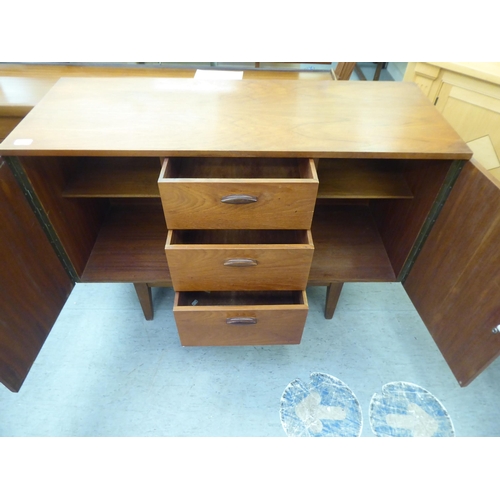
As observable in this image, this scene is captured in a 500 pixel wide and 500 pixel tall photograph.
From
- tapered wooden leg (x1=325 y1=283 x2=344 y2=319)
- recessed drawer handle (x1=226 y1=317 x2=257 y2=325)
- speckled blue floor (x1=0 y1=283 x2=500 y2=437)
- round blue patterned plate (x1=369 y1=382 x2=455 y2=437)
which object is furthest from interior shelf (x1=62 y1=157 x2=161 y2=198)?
round blue patterned plate (x1=369 y1=382 x2=455 y2=437)

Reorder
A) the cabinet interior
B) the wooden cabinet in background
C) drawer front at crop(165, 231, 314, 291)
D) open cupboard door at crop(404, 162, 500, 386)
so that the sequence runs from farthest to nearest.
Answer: the wooden cabinet in background, the cabinet interior, drawer front at crop(165, 231, 314, 291), open cupboard door at crop(404, 162, 500, 386)

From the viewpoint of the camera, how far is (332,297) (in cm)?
110

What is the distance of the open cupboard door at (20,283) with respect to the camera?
2.31 ft

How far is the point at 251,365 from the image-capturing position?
42.0 inches

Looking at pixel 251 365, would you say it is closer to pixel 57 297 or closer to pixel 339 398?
pixel 339 398

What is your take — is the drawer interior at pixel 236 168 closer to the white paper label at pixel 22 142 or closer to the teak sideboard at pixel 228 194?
the teak sideboard at pixel 228 194

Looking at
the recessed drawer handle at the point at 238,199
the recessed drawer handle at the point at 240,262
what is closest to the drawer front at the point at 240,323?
the recessed drawer handle at the point at 240,262

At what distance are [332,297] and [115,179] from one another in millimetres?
A: 749

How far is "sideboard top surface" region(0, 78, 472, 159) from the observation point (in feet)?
2.29

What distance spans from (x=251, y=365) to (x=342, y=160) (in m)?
0.69

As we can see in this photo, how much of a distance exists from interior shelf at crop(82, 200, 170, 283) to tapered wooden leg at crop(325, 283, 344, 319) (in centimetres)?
51

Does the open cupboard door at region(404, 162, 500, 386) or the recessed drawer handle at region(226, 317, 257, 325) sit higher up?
the open cupboard door at region(404, 162, 500, 386)

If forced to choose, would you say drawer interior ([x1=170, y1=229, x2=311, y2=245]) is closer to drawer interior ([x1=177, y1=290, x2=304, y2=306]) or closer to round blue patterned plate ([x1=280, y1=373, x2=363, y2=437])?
drawer interior ([x1=177, y1=290, x2=304, y2=306])

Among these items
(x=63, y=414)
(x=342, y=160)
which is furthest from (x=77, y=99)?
(x=63, y=414)
